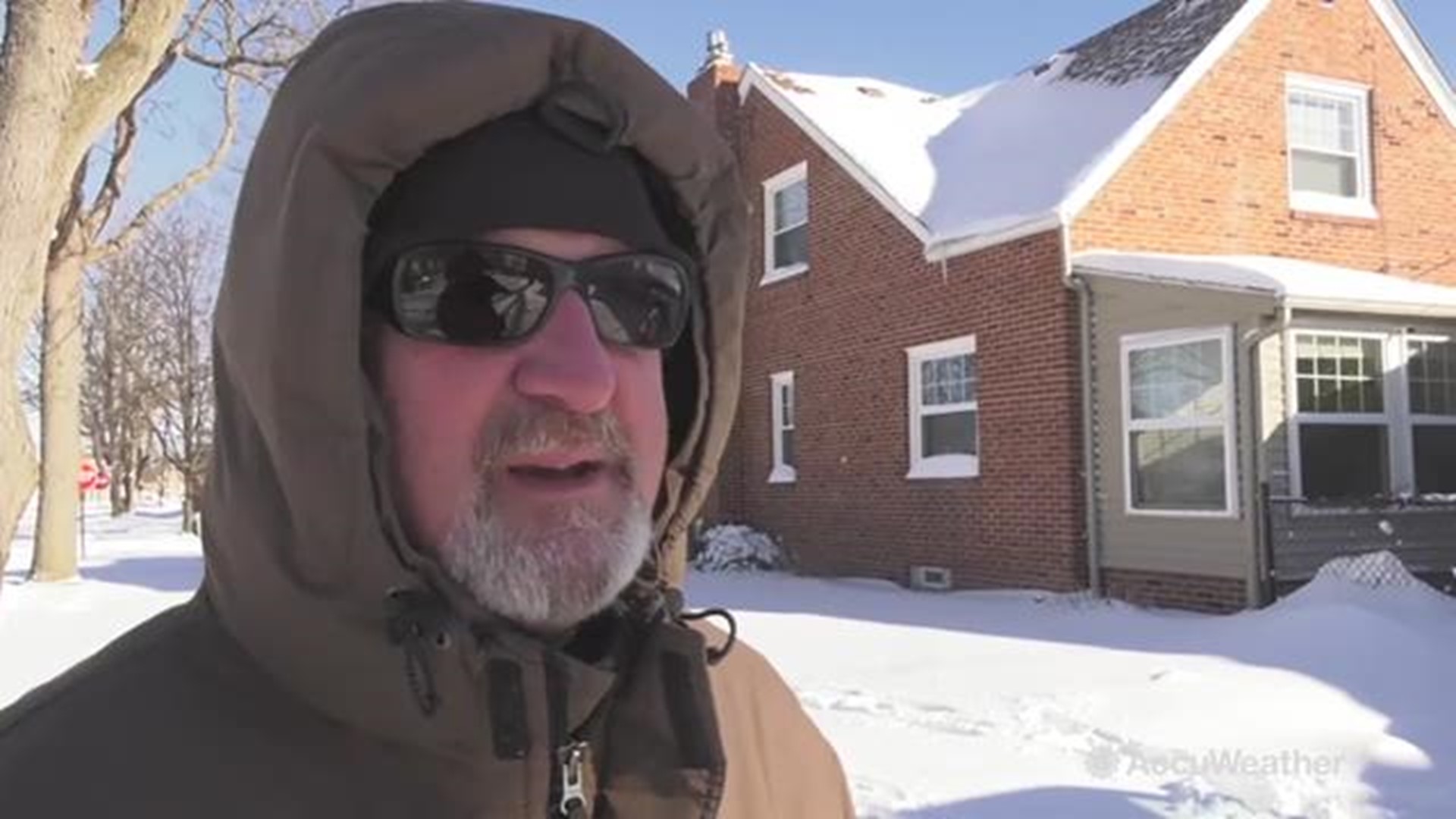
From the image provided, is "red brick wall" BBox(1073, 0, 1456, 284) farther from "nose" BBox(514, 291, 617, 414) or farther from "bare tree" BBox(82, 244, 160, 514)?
"bare tree" BBox(82, 244, 160, 514)

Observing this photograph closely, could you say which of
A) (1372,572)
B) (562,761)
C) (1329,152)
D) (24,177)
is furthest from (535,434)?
(1329,152)

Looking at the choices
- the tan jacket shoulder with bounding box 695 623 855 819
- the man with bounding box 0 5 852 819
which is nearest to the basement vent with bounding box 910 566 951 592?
the tan jacket shoulder with bounding box 695 623 855 819

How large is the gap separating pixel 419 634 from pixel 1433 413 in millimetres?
12592

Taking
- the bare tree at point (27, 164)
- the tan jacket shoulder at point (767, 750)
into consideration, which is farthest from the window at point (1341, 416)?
the tan jacket shoulder at point (767, 750)

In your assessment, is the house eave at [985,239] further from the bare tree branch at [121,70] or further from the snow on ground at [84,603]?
the bare tree branch at [121,70]

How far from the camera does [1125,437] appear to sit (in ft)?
39.4

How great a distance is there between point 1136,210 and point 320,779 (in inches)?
495

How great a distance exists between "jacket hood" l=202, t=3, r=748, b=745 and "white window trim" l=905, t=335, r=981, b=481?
40.4 feet

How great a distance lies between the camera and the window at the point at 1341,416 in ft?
37.7

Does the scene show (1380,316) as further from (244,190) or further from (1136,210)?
(244,190)

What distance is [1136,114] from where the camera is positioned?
13312 millimetres

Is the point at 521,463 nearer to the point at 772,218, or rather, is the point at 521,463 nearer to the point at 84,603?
the point at 84,603

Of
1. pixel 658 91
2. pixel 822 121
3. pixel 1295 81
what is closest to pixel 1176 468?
pixel 1295 81

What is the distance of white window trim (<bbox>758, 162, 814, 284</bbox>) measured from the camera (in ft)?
56.0
